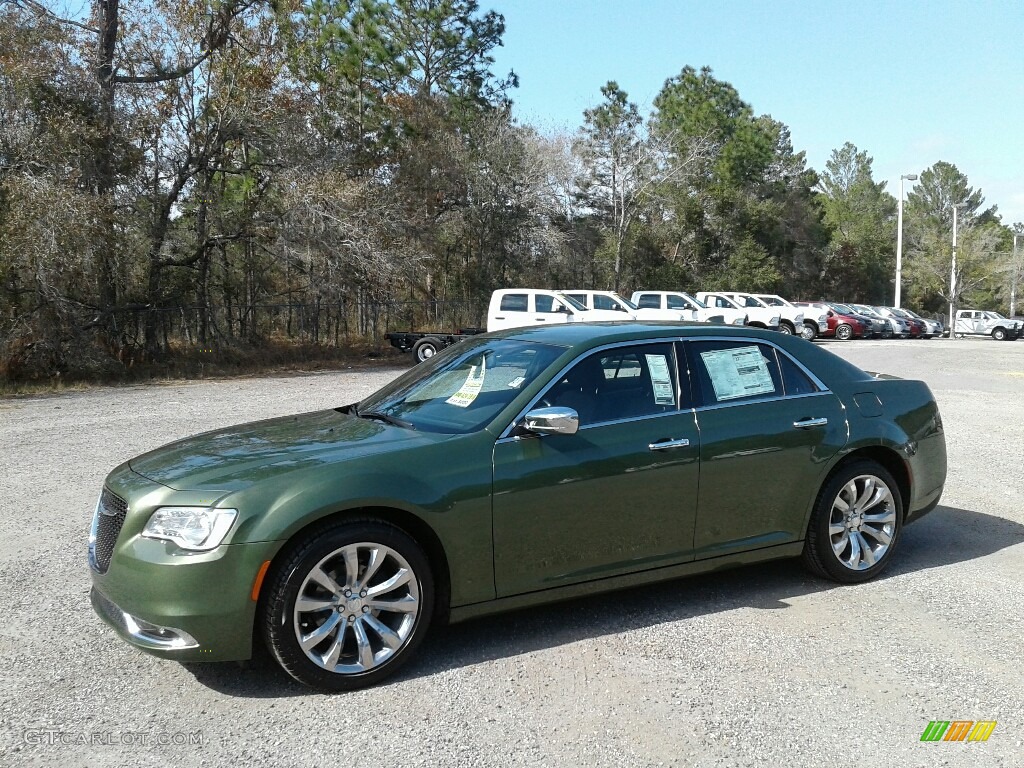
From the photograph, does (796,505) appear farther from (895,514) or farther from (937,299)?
(937,299)

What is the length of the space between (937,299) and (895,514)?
80.6 m

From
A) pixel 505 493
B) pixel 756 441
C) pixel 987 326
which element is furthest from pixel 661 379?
pixel 987 326

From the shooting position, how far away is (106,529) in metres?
3.96

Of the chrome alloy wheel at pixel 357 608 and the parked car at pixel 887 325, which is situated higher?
the parked car at pixel 887 325

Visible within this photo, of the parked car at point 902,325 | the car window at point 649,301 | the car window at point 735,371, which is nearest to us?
the car window at point 735,371

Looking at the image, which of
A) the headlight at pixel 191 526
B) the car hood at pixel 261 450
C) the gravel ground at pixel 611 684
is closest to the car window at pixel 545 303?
the gravel ground at pixel 611 684

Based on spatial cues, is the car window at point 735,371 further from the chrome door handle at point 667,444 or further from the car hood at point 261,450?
the car hood at point 261,450

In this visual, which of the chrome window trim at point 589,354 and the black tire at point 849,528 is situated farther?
the black tire at point 849,528

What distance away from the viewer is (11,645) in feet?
14.1

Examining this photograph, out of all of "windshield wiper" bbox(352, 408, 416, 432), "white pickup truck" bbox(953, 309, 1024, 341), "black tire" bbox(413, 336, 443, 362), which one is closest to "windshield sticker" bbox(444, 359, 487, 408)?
→ "windshield wiper" bbox(352, 408, 416, 432)

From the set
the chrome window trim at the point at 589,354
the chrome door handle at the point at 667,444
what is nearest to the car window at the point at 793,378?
the chrome window trim at the point at 589,354

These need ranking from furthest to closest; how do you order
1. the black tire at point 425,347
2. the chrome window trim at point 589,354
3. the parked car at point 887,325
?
the parked car at point 887,325, the black tire at point 425,347, the chrome window trim at point 589,354

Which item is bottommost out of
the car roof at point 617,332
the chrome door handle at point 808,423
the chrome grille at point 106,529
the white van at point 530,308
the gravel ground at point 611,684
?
the gravel ground at point 611,684

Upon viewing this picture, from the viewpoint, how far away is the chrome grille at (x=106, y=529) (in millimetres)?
3850
